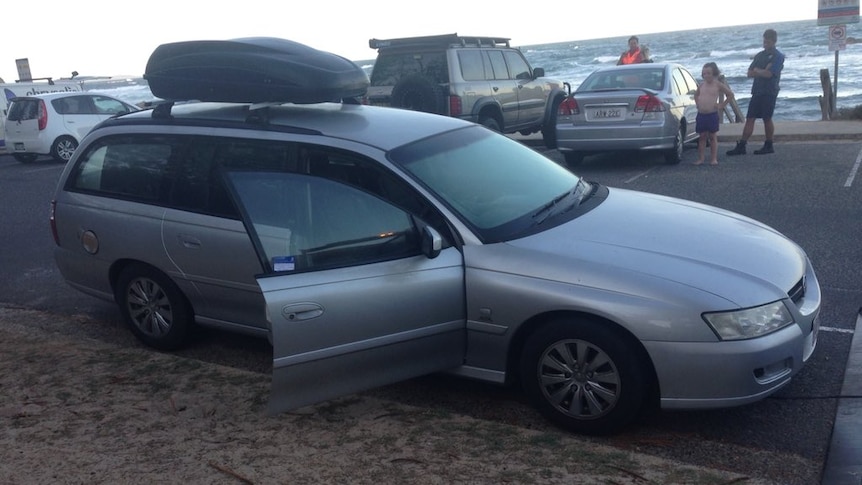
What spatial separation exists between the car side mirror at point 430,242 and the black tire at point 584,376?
633mm

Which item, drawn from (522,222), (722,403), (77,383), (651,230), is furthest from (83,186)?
(722,403)

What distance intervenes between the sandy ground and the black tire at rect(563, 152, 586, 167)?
8.81 m

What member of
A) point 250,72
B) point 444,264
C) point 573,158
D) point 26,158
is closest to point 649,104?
point 573,158

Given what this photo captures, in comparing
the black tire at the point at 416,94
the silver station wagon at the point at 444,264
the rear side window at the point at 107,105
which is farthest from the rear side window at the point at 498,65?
the silver station wagon at the point at 444,264

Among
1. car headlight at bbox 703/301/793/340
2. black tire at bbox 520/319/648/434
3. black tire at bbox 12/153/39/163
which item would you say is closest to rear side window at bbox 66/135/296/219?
black tire at bbox 520/319/648/434

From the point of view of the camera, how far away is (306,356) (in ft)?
13.9

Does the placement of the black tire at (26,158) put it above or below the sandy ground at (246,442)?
above

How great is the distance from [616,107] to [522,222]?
8.05 m

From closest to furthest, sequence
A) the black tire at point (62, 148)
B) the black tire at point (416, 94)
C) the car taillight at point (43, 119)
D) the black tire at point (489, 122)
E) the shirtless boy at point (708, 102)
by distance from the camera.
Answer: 1. the shirtless boy at point (708, 102)
2. the black tire at point (416, 94)
3. the black tire at point (489, 122)
4. the car taillight at point (43, 119)
5. the black tire at point (62, 148)

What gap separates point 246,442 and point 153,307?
6.08 ft

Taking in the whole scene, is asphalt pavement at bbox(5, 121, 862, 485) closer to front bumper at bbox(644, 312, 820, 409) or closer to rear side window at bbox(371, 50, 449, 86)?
front bumper at bbox(644, 312, 820, 409)

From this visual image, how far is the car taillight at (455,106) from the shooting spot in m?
13.2

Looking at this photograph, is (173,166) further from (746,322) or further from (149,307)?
(746,322)

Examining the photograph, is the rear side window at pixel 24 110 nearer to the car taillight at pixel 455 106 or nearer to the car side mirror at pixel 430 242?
the car taillight at pixel 455 106
